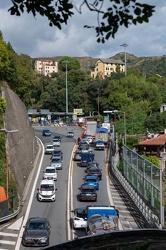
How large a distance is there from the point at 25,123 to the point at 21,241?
37393mm

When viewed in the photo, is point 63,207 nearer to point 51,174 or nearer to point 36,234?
point 36,234

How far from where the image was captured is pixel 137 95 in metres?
97.1

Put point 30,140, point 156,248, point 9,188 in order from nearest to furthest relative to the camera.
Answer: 1. point 156,248
2. point 9,188
3. point 30,140

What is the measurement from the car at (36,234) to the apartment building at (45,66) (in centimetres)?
16345

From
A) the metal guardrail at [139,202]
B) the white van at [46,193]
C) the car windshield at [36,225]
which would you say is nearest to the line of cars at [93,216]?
the metal guardrail at [139,202]

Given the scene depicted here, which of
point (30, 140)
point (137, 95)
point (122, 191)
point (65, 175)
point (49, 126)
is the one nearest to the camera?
point (122, 191)

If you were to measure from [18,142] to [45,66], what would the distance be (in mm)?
143368

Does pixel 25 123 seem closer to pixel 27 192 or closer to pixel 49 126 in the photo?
pixel 27 192

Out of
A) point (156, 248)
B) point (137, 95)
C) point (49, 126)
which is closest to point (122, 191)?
point (156, 248)

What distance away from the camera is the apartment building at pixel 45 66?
190500 millimetres

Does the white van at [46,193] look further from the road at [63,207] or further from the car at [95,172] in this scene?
the car at [95,172]

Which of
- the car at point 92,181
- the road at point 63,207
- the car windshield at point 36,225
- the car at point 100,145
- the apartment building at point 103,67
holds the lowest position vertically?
the road at point 63,207

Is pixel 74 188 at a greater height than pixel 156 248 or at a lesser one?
lesser

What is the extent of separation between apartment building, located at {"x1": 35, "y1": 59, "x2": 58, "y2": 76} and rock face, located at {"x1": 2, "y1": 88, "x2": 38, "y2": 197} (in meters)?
127
